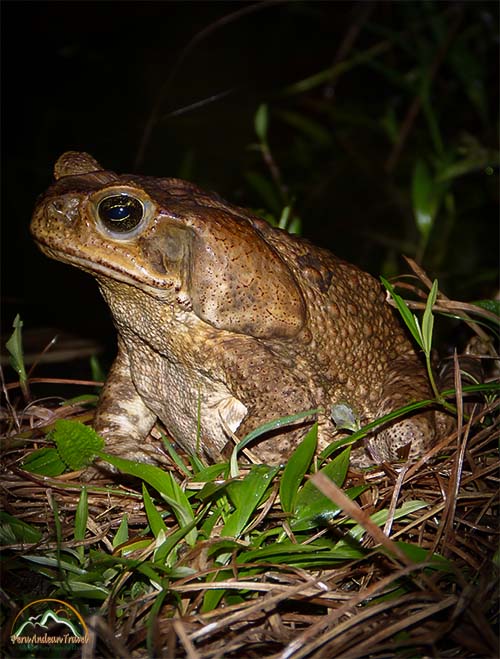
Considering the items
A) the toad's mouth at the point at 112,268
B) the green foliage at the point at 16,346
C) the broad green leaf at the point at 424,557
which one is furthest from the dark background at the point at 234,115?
the broad green leaf at the point at 424,557

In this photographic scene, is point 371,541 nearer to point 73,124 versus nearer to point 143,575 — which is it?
point 143,575

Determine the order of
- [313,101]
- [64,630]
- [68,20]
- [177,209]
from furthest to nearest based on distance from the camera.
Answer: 1. [68,20]
2. [313,101]
3. [177,209]
4. [64,630]

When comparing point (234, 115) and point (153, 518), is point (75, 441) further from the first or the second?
point (234, 115)

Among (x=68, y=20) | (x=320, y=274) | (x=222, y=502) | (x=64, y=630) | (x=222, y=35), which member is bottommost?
(x=64, y=630)

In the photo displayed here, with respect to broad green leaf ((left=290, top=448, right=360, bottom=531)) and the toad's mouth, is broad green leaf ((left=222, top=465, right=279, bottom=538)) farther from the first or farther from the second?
the toad's mouth

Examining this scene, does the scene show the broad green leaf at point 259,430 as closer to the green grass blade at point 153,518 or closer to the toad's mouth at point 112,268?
the green grass blade at point 153,518

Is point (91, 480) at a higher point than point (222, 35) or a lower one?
lower

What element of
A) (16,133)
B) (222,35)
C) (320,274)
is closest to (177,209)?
(320,274)
